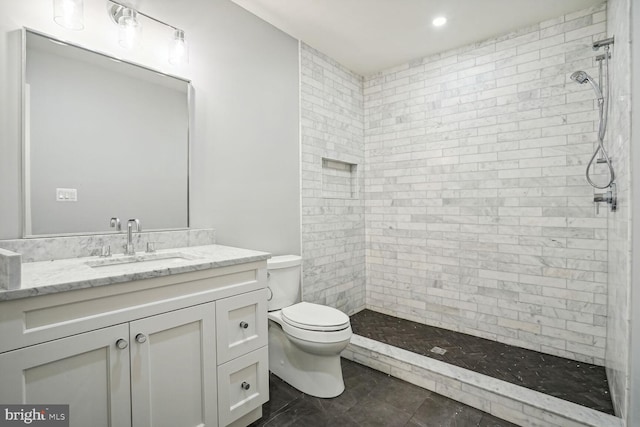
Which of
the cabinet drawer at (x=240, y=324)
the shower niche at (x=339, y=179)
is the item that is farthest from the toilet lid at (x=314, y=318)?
the shower niche at (x=339, y=179)

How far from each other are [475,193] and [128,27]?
2.88 meters

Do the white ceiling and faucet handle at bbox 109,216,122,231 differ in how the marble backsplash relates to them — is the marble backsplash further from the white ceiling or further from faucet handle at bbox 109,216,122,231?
the white ceiling

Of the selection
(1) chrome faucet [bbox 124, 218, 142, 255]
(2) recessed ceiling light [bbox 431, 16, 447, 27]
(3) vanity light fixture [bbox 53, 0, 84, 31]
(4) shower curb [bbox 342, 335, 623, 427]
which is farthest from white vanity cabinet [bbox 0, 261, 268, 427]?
(2) recessed ceiling light [bbox 431, 16, 447, 27]

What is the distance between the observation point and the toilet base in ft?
6.68

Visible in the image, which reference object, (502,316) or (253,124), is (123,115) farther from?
(502,316)

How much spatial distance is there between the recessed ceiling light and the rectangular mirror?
6.68 feet

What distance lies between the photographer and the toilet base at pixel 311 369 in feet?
6.68

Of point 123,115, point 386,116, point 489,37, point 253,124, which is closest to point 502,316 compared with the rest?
point 386,116

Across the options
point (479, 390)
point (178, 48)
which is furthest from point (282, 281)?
point (178, 48)

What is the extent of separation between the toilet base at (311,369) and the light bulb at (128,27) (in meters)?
1.97

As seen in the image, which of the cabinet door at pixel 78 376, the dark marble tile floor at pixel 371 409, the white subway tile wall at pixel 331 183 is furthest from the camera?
the white subway tile wall at pixel 331 183

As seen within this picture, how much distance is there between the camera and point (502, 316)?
105 inches

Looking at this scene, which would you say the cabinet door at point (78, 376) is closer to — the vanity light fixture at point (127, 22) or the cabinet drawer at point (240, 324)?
the cabinet drawer at point (240, 324)

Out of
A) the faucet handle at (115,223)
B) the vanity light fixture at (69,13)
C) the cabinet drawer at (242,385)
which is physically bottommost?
the cabinet drawer at (242,385)
